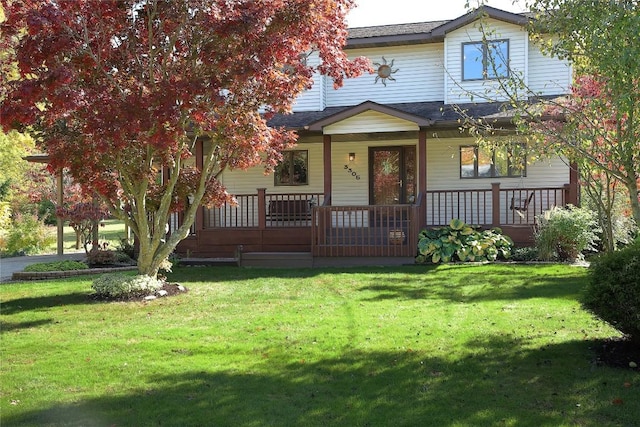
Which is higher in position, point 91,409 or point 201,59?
point 201,59

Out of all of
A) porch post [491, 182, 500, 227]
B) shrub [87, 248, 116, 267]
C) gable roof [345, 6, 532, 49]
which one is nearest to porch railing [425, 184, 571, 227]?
porch post [491, 182, 500, 227]

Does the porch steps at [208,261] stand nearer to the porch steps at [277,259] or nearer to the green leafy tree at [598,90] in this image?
the porch steps at [277,259]

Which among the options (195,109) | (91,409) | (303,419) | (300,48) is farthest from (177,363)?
(300,48)

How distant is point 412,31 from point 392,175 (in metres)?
4.11

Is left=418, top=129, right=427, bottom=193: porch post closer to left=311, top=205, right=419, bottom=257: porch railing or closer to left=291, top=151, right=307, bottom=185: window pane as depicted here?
left=311, top=205, right=419, bottom=257: porch railing

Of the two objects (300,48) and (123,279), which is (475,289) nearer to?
(300,48)

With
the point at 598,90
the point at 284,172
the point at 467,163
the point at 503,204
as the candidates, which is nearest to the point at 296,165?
the point at 284,172

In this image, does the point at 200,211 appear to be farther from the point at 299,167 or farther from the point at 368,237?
the point at 368,237

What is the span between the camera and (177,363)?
18.1 ft

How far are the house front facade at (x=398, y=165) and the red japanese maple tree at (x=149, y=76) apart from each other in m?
4.35

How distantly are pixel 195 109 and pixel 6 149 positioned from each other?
18.0 metres

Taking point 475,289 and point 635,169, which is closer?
point 635,169

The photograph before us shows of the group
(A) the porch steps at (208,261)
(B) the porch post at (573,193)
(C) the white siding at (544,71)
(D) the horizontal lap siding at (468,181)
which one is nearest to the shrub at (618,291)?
(B) the porch post at (573,193)

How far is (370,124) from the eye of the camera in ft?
45.2
